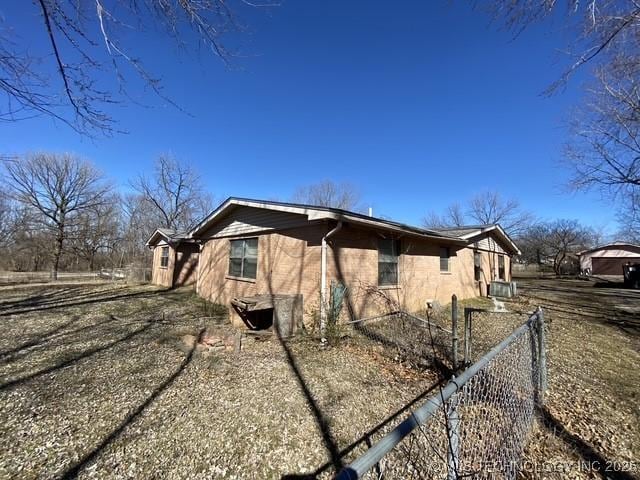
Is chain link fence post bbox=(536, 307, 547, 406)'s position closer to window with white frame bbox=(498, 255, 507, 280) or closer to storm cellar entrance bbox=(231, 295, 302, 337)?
storm cellar entrance bbox=(231, 295, 302, 337)

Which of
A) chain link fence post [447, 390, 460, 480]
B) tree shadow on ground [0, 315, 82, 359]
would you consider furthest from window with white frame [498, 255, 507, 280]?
tree shadow on ground [0, 315, 82, 359]

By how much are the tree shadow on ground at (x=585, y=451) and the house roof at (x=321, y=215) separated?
4.40 metres

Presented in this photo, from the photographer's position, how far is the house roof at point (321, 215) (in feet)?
20.3

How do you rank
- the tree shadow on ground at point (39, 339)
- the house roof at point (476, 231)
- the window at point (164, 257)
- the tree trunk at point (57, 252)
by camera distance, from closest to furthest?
the tree shadow on ground at point (39, 339) < the house roof at point (476, 231) < the window at point (164, 257) < the tree trunk at point (57, 252)

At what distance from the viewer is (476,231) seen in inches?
478

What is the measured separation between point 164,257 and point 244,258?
969 centimetres

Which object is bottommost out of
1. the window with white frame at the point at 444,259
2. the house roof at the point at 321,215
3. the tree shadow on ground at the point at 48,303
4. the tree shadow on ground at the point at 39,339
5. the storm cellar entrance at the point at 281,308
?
the tree shadow on ground at the point at 39,339

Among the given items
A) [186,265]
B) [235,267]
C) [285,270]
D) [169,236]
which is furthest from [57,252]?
[285,270]

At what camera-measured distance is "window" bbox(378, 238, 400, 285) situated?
806 cm

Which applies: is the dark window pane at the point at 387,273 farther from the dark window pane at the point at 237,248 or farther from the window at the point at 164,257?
the window at the point at 164,257

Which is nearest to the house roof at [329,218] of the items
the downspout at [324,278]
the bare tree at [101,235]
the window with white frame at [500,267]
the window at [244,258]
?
the downspout at [324,278]

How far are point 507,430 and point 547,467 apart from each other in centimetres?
41

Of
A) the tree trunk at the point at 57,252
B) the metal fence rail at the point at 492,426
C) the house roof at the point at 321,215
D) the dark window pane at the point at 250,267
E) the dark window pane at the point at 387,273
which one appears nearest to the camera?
the metal fence rail at the point at 492,426

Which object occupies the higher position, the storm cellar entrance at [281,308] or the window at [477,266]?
the window at [477,266]
